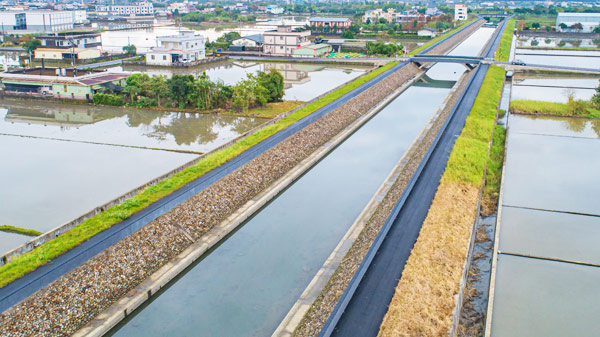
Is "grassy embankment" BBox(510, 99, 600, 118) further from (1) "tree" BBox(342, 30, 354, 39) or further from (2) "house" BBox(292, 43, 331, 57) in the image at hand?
(1) "tree" BBox(342, 30, 354, 39)

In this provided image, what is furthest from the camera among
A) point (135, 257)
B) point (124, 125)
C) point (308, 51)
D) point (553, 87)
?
point (308, 51)

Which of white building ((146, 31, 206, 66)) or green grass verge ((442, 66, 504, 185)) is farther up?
white building ((146, 31, 206, 66))

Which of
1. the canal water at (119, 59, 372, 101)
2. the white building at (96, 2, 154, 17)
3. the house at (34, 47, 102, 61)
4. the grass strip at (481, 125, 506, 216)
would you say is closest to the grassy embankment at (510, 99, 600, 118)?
the grass strip at (481, 125, 506, 216)

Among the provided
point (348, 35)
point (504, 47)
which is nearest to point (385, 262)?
point (504, 47)

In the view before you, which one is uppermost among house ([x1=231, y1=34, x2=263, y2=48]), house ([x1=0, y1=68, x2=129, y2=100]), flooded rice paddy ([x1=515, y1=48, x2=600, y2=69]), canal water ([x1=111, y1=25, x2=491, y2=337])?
house ([x1=231, y1=34, x2=263, y2=48])

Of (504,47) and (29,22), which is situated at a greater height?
(29,22)

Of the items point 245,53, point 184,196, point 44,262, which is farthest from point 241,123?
point 245,53

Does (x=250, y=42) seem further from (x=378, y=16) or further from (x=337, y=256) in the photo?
(x=378, y=16)

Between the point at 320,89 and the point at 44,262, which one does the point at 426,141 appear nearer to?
the point at 320,89
